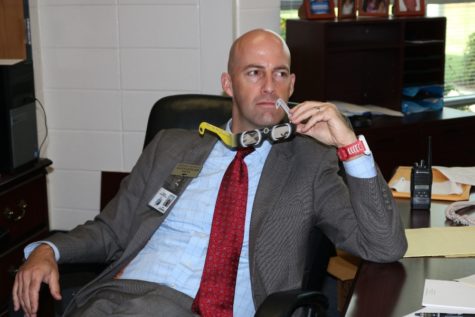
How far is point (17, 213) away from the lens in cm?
288

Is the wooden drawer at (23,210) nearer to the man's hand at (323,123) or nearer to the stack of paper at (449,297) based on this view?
the man's hand at (323,123)

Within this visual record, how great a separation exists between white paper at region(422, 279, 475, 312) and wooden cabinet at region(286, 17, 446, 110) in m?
2.02

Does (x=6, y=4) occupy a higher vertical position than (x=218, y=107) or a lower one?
higher

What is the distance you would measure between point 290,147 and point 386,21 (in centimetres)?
171

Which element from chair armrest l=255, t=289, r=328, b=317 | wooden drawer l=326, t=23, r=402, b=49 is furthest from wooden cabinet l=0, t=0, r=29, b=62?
chair armrest l=255, t=289, r=328, b=317

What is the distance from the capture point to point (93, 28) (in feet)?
12.1

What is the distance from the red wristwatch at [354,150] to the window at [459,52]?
2753 millimetres

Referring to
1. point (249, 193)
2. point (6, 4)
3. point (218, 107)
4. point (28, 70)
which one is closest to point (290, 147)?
point (249, 193)

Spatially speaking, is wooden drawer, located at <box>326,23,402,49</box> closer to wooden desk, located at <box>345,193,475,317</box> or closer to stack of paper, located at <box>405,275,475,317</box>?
wooden desk, located at <box>345,193,475,317</box>

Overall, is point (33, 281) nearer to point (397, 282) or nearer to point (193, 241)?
point (193, 241)

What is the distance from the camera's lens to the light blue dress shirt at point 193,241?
6.78 feet

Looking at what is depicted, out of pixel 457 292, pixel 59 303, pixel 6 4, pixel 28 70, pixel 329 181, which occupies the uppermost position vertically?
pixel 6 4

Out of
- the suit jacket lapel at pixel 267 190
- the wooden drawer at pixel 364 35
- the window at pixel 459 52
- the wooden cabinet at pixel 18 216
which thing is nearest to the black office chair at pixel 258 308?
the suit jacket lapel at pixel 267 190

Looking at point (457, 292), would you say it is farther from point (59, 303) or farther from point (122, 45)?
point (122, 45)
